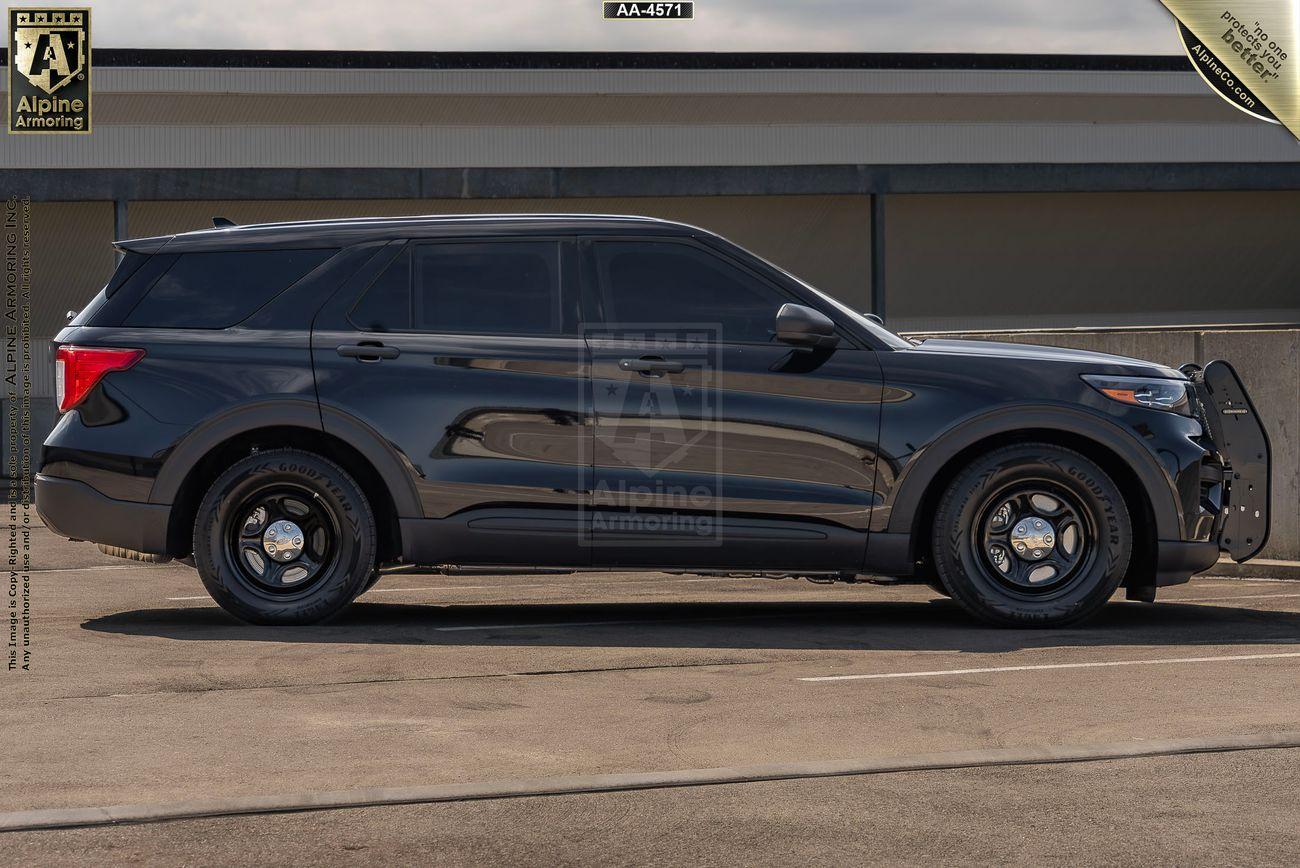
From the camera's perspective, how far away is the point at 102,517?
7.84 meters

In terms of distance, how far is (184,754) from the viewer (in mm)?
5184

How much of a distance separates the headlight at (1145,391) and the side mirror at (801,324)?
1239mm

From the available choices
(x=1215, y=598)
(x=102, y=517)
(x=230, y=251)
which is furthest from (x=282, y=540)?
(x=1215, y=598)

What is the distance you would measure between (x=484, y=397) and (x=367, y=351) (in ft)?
1.96

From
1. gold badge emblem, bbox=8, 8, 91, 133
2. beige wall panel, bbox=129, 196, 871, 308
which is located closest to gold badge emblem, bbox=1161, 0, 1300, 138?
beige wall panel, bbox=129, 196, 871, 308

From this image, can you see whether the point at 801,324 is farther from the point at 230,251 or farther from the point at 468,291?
the point at 230,251

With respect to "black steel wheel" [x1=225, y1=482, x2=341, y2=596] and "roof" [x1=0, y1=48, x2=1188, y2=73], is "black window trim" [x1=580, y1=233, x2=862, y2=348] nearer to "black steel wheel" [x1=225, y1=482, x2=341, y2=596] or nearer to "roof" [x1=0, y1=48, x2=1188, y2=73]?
"black steel wheel" [x1=225, y1=482, x2=341, y2=596]

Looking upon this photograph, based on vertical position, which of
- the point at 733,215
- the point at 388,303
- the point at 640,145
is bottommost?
the point at 388,303

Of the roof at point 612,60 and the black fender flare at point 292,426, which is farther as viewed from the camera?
the roof at point 612,60

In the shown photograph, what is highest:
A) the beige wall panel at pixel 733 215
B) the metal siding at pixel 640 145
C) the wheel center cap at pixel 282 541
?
the metal siding at pixel 640 145

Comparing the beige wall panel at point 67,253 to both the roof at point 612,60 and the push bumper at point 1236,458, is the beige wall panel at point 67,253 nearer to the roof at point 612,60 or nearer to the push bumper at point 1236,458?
the roof at point 612,60

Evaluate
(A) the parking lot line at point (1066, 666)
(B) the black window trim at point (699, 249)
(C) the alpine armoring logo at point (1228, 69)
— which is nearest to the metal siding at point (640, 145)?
(C) the alpine armoring logo at point (1228, 69)

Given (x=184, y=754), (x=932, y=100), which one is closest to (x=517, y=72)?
(x=932, y=100)

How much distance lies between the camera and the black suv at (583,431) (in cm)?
756
